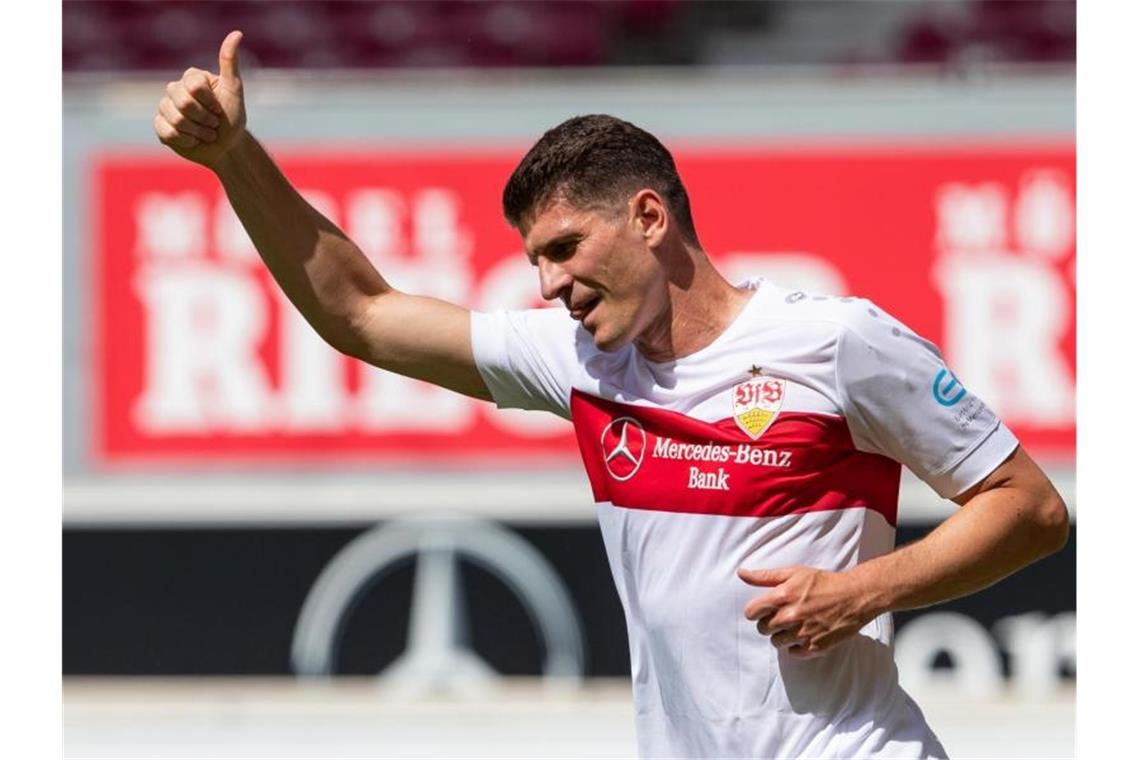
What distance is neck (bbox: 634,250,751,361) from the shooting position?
2992mm

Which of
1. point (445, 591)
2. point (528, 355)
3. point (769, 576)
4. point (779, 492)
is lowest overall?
point (445, 591)

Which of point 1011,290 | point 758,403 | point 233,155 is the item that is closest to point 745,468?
point 758,403

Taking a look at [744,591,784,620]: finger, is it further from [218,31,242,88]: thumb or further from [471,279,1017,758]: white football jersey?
[218,31,242,88]: thumb

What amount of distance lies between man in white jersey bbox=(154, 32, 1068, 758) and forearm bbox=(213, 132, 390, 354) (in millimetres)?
135

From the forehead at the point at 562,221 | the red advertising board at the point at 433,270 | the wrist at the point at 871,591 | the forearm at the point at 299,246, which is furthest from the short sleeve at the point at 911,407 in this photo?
the red advertising board at the point at 433,270

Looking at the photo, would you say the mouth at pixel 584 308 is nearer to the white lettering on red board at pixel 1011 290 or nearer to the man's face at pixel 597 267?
the man's face at pixel 597 267

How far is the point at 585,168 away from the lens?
2.91 metres

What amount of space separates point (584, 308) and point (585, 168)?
231 mm

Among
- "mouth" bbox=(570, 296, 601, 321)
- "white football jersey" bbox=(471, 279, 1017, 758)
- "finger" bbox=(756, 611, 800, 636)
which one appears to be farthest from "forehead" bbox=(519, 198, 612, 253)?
"finger" bbox=(756, 611, 800, 636)

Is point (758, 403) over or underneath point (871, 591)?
over

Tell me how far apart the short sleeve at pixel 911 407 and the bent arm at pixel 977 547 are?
0.05 metres

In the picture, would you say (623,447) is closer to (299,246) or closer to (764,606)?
(764,606)

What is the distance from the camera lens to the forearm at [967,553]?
2.75 m

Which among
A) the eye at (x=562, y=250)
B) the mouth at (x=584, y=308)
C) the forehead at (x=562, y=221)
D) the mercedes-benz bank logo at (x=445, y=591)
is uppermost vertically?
the forehead at (x=562, y=221)
